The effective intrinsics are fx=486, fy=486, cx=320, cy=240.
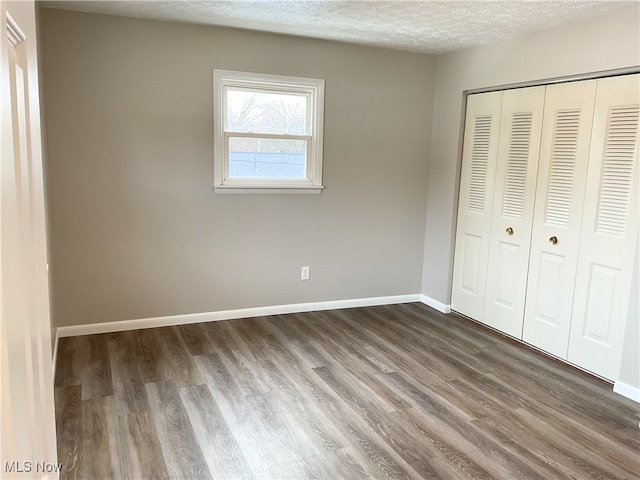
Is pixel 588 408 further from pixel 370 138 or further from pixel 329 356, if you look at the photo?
pixel 370 138

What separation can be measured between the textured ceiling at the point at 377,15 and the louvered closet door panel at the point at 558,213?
53 cm

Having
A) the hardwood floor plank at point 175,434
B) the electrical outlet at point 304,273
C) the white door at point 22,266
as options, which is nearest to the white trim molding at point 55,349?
the hardwood floor plank at point 175,434

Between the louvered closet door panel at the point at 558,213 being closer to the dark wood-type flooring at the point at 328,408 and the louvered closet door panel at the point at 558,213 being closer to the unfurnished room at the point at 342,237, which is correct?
the unfurnished room at the point at 342,237

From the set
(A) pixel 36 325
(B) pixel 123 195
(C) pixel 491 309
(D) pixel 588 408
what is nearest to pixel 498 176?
(C) pixel 491 309

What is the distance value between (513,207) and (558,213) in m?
0.41

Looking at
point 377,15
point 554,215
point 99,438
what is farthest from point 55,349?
point 554,215

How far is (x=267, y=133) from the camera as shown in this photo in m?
4.04

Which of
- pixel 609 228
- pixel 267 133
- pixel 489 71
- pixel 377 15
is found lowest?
pixel 609 228

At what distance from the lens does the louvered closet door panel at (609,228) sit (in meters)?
2.99

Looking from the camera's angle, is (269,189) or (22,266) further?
(269,189)

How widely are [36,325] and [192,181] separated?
10.1 feet

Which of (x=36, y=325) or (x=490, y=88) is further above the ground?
(x=490, y=88)

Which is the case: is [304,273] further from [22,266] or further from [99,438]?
[22,266]

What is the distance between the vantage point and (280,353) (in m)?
3.50
